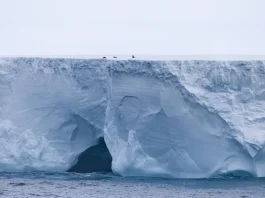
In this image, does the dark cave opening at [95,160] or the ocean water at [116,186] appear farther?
the dark cave opening at [95,160]

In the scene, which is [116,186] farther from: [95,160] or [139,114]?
[95,160]

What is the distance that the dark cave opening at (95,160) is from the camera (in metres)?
16.0

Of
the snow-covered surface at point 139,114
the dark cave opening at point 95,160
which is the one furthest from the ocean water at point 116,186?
Result: the dark cave opening at point 95,160

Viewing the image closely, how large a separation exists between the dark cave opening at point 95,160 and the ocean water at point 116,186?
902 millimetres

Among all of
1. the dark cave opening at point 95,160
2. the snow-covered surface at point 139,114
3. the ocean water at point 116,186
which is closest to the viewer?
the ocean water at point 116,186

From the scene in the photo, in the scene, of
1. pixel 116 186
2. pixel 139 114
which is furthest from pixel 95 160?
pixel 116 186

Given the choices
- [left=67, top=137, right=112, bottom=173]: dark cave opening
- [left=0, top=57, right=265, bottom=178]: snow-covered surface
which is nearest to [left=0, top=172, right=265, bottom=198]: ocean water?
[left=0, top=57, right=265, bottom=178]: snow-covered surface

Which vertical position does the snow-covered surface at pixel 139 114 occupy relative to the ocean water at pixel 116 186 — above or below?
above

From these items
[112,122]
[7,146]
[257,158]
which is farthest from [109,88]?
[257,158]

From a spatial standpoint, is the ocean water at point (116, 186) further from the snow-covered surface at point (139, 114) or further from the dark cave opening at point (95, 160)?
the dark cave opening at point (95, 160)

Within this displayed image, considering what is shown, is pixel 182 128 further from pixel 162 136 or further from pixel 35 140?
pixel 35 140

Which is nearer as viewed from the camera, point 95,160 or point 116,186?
point 116,186

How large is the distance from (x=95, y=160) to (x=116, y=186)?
8.66ft

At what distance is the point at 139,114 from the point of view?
48.5ft
